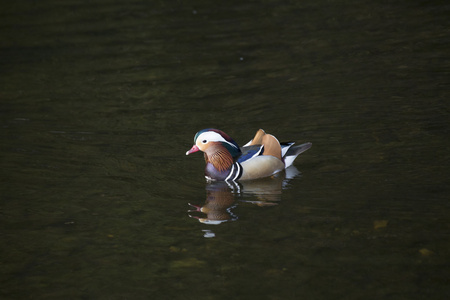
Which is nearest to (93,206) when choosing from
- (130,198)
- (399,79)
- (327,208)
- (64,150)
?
(130,198)

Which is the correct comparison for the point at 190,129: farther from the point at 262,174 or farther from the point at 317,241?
the point at 317,241

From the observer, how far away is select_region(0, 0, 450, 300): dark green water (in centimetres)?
721

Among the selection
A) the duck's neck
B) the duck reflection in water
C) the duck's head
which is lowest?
the duck reflection in water

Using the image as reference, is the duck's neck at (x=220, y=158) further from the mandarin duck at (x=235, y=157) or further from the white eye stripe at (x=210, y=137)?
the white eye stripe at (x=210, y=137)

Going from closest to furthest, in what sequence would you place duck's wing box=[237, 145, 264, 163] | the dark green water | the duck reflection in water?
the dark green water, the duck reflection in water, duck's wing box=[237, 145, 264, 163]

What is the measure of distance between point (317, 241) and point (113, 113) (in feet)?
19.7

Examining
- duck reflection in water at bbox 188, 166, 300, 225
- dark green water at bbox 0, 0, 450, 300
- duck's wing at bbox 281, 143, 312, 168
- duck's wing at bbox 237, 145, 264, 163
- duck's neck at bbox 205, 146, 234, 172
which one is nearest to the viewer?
dark green water at bbox 0, 0, 450, 300

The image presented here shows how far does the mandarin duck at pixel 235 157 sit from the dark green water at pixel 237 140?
26 centimetres

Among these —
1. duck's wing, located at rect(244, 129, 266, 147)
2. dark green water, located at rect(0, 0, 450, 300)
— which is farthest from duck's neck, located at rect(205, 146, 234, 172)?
duck's wing, located at rect(244, 129, 266, 147)

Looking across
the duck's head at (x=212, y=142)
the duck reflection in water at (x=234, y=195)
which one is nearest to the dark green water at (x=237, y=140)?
the duck reflection in water at (x=234, y=195)

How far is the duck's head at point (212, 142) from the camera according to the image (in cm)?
981

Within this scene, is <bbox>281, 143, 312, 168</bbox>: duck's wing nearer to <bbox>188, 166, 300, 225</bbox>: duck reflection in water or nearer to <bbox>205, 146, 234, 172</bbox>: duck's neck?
<bbox>188, 166, 300, 225</bbox>: duck reflection in water

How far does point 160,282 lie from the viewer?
7125 millimetres

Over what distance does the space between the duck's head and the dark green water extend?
447mm
